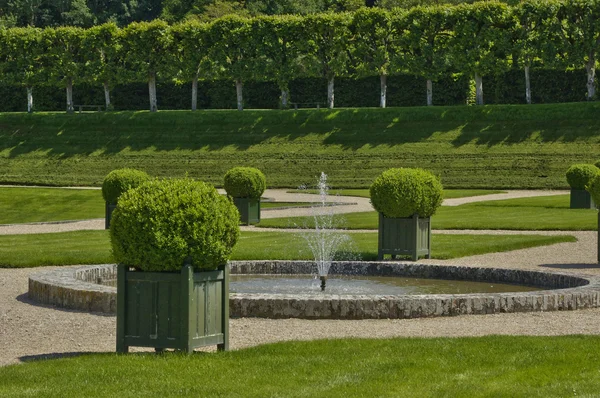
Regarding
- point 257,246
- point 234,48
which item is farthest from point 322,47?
point 257,246

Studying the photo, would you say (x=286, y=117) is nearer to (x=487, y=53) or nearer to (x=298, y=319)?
(x=487, y=53)

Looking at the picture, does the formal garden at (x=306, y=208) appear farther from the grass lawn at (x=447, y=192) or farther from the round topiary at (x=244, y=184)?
the grass lawn at (x=447, y=192)

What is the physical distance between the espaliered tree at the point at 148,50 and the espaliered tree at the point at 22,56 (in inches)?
219

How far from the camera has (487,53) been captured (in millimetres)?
57875

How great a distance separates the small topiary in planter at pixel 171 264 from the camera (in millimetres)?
9547

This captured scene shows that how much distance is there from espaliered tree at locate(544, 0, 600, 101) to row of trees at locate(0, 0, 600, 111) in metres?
0.05

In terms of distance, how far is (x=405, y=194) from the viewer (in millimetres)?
19125

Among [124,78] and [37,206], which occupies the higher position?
[124,78]

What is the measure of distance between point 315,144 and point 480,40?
39.3 ft

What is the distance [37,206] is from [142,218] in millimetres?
27407

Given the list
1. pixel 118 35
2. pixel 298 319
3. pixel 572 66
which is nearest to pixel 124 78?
pixel 118 35

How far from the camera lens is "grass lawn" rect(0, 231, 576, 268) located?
18.7 meters

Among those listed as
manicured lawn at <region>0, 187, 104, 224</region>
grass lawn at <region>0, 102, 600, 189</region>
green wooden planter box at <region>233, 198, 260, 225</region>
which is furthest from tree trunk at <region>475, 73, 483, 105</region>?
green wooden planter box at <region>233, 198, 260, 225</region>

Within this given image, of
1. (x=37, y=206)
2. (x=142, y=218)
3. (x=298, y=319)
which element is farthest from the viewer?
(x=37, y=206)
